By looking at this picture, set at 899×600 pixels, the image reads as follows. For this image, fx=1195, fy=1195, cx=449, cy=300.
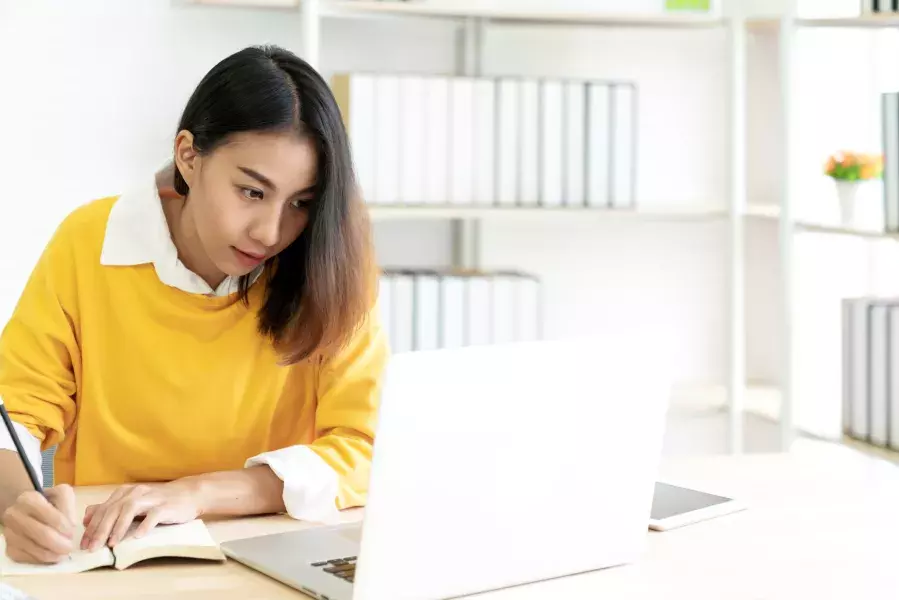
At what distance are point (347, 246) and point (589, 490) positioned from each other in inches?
22.1

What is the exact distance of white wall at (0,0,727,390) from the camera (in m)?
2.69

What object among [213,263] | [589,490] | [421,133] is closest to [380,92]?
[421,133]

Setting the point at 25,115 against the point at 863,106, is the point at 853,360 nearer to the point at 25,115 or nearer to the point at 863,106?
the point at 863,106

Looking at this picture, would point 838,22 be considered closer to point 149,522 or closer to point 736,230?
point 736,230

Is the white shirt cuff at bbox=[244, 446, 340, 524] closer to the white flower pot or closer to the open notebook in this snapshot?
the open notebook

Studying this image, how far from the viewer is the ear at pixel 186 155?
5.11 ft

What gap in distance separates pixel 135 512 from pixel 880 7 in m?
1.94

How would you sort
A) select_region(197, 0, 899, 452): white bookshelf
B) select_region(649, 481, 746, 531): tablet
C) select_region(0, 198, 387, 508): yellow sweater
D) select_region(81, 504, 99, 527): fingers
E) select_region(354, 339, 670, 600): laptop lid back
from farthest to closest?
1. select_region(197, 0, 899, 452): white bookshelf
2. select_region(0, 198, 387, 508): yellow sweater
3. select_region(649, 481, 746, 531): tablet
4. select_region(81, 504, 99, 527): fingers
5. select_region(354, 339, 670, 600): laptop lid back

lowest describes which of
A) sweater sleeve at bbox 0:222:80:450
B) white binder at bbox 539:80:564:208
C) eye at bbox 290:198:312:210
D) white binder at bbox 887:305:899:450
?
white binder at bbox 887:305:899:450

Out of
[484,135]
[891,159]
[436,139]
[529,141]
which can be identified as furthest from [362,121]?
[891,159]

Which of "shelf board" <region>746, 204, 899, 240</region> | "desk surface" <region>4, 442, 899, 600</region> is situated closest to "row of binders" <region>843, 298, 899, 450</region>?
"shelf board" <region>746, 204, 899, 240</region>

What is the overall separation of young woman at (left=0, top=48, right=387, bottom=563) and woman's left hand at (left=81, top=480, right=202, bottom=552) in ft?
0.58

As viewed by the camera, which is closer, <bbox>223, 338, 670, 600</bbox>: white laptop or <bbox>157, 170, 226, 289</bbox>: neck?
<bbox>223, 338, 670, 600</bbox>: white laptop

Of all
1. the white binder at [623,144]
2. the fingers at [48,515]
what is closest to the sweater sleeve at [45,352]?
the fingers at [48,515]
